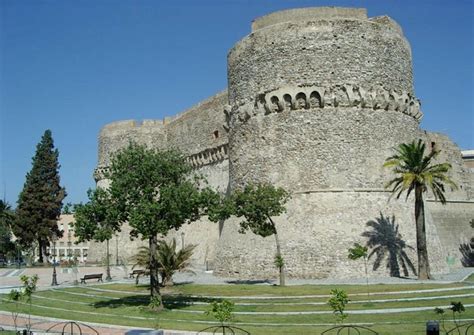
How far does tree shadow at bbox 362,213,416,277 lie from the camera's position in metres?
23.0

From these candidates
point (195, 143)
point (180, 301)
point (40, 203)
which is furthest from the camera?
point (40, 203)

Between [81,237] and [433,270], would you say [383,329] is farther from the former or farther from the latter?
[433,270]

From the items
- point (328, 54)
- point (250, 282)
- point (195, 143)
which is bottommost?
point (250, 282)

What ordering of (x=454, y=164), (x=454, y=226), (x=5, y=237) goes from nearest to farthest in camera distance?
(x=454, y=226) → (x=454, y=164) → (x=5, y=237)

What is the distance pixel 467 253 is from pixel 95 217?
25.0 meters

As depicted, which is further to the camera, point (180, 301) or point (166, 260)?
point (166, 260)

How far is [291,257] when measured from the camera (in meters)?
23.1

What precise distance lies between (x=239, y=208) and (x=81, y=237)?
7.29 metres

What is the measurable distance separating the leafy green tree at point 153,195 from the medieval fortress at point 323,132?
23.0ft

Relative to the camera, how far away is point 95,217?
17.6 metres

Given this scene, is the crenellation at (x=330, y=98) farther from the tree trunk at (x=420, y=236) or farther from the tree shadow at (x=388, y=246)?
the tree shadow at (x=388, y=246)

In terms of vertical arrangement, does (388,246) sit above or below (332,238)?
below

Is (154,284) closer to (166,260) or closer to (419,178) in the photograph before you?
(166,260)

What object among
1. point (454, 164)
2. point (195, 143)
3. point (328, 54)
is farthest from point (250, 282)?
point (454, 164)
